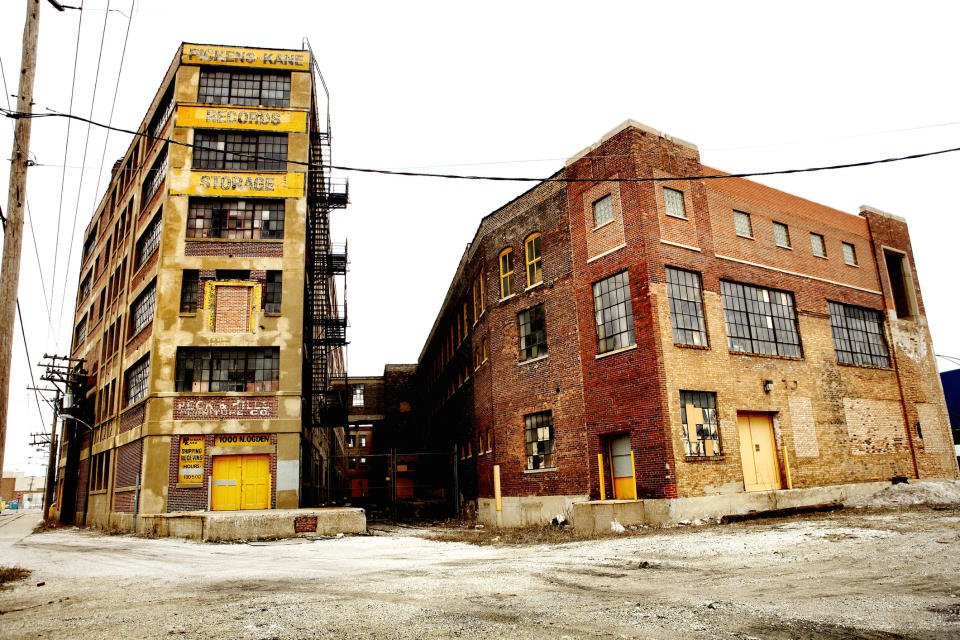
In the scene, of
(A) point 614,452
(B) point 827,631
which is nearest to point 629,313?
(A) point 614,452

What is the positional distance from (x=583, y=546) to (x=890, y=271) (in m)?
21.1

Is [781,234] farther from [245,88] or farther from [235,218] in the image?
[245,88]

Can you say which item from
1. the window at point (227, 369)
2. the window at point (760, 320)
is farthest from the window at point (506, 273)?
the window at point (227, 369)

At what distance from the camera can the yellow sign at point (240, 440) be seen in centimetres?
2269

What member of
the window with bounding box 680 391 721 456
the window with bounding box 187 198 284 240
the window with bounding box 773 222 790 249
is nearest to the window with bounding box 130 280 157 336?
the window with bounding box 187 198 284 240

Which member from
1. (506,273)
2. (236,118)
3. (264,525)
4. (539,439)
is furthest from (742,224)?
(236,118)

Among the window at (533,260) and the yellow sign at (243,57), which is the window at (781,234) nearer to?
the window at (533,260)

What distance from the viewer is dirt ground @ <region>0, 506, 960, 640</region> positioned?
6.02 metres

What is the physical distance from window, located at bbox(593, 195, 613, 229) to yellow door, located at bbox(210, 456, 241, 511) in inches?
574

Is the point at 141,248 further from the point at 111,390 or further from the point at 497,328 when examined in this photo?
the point at 497,328

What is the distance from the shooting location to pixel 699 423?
17828 mm

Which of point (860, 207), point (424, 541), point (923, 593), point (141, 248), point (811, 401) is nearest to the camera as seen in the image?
point (923, 593)

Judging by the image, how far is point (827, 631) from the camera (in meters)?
5.64

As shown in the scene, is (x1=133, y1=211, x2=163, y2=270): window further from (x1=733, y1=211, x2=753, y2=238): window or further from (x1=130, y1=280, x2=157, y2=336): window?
(x1=733, y1=211, x2=753, y2=238): window
